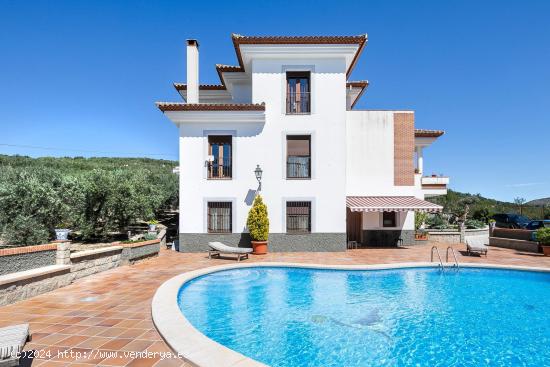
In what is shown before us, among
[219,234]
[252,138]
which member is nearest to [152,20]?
[252,138]

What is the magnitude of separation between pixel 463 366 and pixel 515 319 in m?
4.64

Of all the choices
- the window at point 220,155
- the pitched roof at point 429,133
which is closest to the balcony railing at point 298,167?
the window at point 220,155

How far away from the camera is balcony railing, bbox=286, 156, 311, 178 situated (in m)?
19.5

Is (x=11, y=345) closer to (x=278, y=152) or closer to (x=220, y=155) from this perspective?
(x=220, y=155)

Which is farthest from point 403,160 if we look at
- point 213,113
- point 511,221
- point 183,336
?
point 183,336

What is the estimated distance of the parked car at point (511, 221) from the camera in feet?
96.8

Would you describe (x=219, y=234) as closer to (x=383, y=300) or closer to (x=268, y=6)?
(x=383, y=300)

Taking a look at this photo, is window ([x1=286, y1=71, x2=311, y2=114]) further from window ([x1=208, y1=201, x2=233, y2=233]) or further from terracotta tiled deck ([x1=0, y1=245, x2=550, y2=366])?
terracotta tiled deck ([x1=0, y1=245, x2=550, y2=366])

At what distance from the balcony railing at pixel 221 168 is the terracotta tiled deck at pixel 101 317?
6.59m

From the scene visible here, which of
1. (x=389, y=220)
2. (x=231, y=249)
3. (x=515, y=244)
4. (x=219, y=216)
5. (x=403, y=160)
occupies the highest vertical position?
(x=403, y=160)

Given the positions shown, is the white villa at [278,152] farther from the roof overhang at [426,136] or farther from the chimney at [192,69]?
the roof overhang at [426,136]

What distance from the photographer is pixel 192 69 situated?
19.6 m

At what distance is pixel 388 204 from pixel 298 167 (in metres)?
6.62

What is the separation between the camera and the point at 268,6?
20.8 metres
